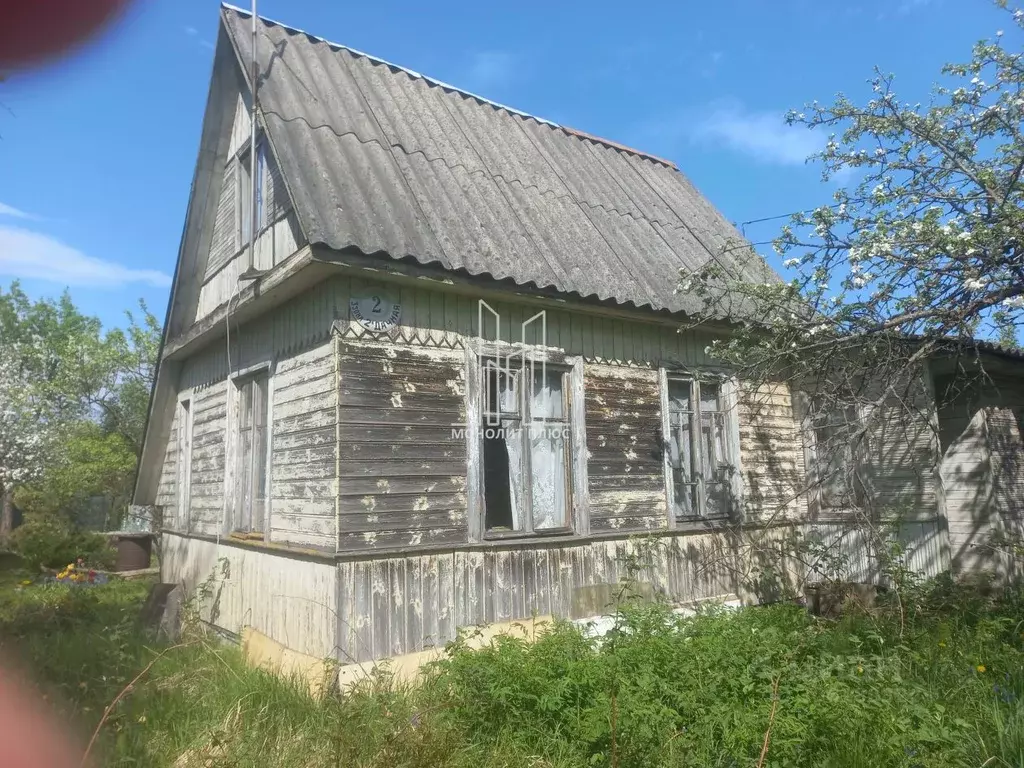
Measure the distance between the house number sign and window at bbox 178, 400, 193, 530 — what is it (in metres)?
5.18

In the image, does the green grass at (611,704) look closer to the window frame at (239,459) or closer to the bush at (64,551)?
the window frame at (239,459)

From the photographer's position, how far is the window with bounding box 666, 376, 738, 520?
26.7 feet

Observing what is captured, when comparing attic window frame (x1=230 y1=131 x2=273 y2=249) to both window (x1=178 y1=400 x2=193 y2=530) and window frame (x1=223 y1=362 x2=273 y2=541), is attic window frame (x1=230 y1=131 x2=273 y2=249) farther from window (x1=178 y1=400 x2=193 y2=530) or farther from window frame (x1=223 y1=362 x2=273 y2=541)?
window (x1=178 y1=400 x2=193 y2=530)

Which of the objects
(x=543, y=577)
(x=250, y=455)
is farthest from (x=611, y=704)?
(x=250, y=455)

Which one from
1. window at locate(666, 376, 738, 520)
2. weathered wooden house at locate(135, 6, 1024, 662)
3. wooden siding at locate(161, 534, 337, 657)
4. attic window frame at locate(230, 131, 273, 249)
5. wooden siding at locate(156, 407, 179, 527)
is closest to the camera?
wooden siding at locate(161, 534, 337, 657)

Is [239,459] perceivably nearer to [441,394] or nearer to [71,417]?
[441,394]

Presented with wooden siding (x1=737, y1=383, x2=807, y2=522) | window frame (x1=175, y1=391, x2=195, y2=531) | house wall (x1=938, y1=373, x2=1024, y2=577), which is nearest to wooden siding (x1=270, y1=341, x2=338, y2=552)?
window frame (x1=175, y1=391, x2=195, y2=531)

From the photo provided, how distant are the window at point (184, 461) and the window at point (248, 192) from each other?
3.22 metres

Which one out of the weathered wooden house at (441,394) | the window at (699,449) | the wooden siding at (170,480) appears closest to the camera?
the weathered wooden house at (441,394)

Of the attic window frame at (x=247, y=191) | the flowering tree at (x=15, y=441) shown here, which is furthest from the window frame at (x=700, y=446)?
the flowering tree at (x=15, y=441)

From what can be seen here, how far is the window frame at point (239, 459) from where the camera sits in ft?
22.9

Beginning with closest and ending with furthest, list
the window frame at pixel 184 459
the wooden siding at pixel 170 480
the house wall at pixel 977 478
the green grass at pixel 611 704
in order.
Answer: the green grass at pixel 611 704 < the house wall at pixel 977 478 < the window frame at pixel 184 459 < the wooden siding at pixel 170 480

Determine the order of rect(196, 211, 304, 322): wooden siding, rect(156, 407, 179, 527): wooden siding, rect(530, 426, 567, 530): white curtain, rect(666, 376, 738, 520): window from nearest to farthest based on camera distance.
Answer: rect(196, 211, 304, 322): wooden siding < rect(530, 426, 567, 530): white curtain < rect(666, 376, 738, 520): window < rect(156, 407, 179, 527): wooden siding

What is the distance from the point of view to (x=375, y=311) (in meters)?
6.08
